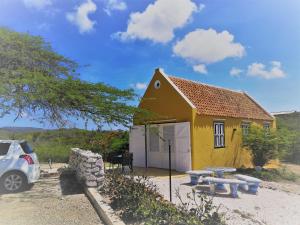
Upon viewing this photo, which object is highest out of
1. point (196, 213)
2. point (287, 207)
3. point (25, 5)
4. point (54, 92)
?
point (25, 5)

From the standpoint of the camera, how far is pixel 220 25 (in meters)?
9.26

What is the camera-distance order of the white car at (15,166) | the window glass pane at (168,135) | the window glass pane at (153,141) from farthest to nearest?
the window glass pane at (153,141) < the window glass pane at (168,135) < the white car at (15,166)

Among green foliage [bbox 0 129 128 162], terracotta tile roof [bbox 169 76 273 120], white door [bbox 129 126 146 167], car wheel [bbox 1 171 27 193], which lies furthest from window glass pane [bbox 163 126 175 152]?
car wheel [bbox 1 171 27 193]

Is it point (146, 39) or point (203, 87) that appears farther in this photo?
point (203, 87)

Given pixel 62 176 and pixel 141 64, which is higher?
pixel 141 64

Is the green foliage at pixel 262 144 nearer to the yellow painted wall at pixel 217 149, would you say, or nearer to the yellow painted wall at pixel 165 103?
the yellow painted wall at pixel 217 149

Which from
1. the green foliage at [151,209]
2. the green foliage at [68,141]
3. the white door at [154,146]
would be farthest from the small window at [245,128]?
the green foliage at [151,209]

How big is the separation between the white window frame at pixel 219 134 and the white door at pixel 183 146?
2.04 m

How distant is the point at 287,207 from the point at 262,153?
306 inches

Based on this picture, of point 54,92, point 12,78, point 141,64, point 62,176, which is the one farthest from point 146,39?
point 62,176

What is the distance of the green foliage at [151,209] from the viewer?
18.4 ft

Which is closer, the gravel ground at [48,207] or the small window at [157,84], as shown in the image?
the gravel ground at [48,207]

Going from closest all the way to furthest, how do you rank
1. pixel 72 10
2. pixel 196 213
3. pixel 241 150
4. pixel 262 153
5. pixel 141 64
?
pixel 196 213 → pixel 72 10 → pixel 141 64 → pixel 262 153 → pixel 241 150

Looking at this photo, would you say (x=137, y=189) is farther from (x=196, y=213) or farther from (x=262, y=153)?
(x=262, y=153)
